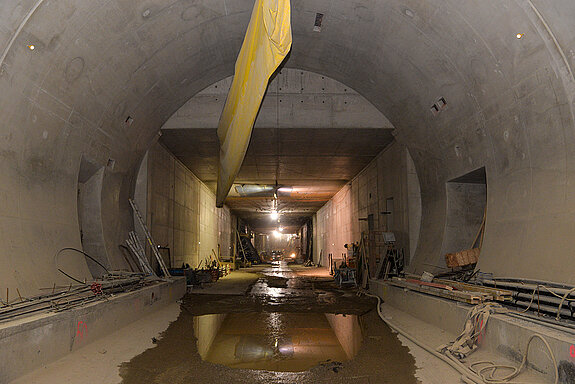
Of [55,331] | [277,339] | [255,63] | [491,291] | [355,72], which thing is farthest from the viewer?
[355,72]

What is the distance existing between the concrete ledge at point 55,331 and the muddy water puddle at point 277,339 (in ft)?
4.76

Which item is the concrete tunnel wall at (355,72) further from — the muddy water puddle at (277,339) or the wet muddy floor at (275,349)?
the muddy water puddle at (277,339)

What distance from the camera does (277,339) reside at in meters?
6.72

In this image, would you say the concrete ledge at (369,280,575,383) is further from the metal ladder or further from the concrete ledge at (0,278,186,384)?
the metal ladder

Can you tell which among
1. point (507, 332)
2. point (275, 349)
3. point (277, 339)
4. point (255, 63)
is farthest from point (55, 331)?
point (507, 332)

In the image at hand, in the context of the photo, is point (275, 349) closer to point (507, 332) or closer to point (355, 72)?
point (507, 332)

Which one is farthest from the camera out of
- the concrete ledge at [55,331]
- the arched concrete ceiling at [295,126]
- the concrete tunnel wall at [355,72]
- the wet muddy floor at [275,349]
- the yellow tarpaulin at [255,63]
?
the arched concrete ceiling at [295,126]

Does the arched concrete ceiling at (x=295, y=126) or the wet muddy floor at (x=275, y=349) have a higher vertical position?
the arched concrete ceiling at (x=295, y=126)

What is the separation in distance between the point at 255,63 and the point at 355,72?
5798mm

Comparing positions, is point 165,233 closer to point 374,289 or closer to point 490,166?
point 374,289

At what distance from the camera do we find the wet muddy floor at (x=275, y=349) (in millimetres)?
4836

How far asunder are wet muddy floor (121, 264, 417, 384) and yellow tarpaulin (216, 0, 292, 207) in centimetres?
362

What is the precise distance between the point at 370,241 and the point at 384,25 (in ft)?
25.5

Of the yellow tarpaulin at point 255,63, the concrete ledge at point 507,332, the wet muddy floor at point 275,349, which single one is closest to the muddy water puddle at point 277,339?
the wet muddy floor at point 275,349
